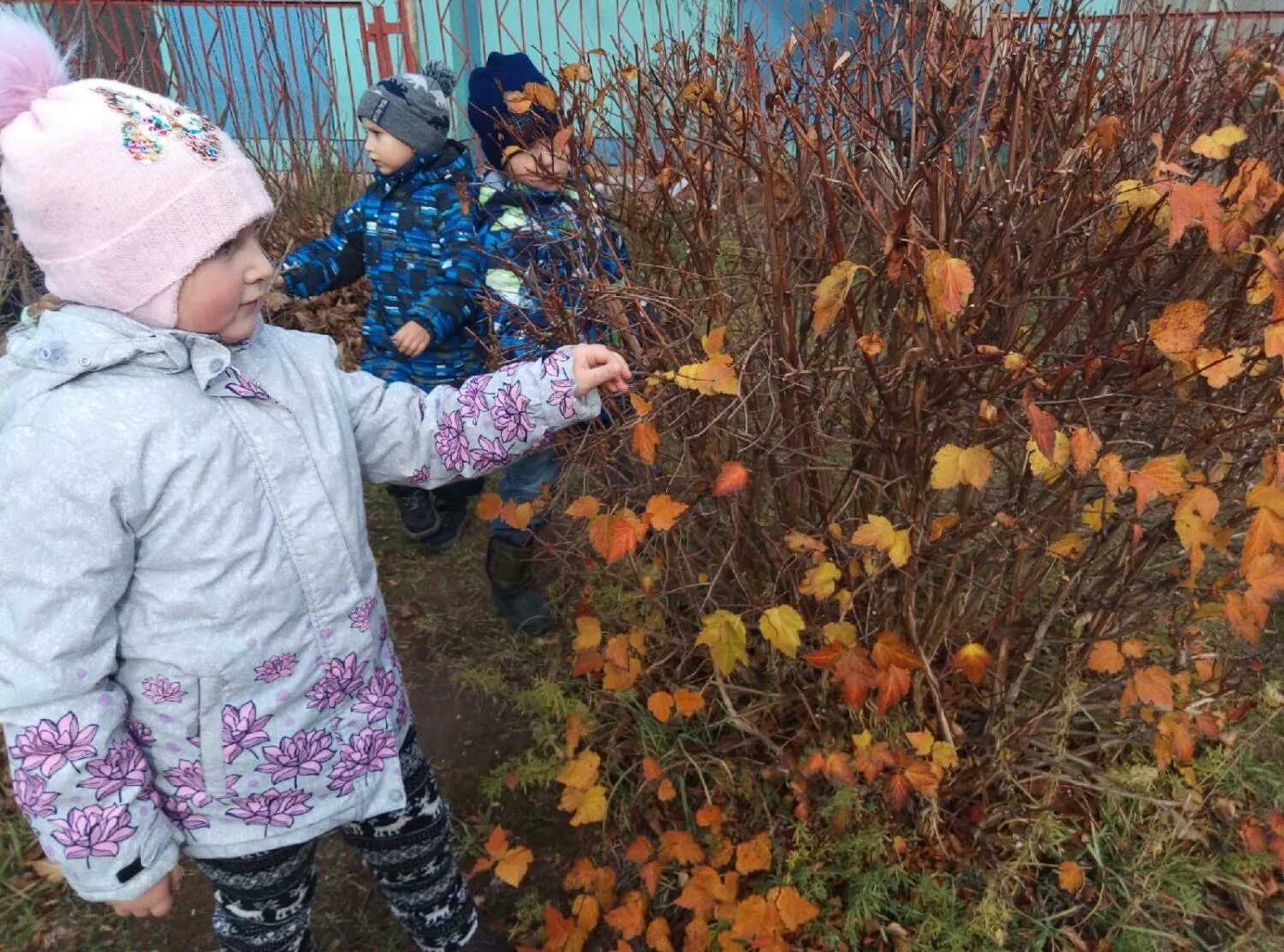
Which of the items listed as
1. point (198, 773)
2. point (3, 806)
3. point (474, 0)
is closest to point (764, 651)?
point (198, 773)

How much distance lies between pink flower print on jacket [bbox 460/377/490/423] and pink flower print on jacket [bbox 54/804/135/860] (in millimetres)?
827

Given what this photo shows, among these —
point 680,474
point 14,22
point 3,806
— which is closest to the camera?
point 14,22

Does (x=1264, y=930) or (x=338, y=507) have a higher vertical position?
(x=338, y=507)

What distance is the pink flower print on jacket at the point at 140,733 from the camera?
55.3 inches

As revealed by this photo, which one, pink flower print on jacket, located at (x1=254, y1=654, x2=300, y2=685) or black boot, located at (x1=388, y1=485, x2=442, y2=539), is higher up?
pink flower print on jacket, located at (x1=254, y1=654, x2=300, y2=685)

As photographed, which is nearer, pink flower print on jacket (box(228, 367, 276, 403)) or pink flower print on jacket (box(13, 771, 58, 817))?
pink flower print on jacket (box(13, 771, 58, 817))

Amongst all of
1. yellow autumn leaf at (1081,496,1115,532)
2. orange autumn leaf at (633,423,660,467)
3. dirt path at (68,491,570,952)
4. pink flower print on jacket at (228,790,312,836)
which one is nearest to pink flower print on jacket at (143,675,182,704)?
pink flower print on jacket at (228,790,312,836)

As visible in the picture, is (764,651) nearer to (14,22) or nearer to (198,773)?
(198,773)

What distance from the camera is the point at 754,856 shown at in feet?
6.74

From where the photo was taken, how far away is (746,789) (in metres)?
2.22

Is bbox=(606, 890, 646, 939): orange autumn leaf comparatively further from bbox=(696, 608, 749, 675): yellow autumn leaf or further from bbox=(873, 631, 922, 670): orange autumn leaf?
bbox=(873, 631, 922, 670): orange autumn leaf

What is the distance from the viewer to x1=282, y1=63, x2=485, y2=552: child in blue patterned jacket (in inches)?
110

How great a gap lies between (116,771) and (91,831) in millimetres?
86

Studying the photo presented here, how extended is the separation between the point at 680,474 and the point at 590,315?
1.33 ft
